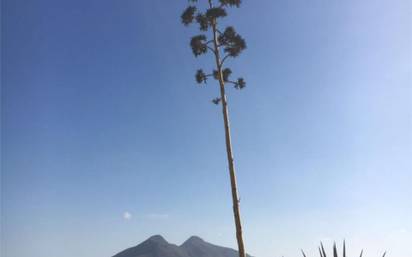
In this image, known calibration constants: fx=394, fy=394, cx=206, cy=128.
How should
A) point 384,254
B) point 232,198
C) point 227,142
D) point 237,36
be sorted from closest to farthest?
point 384,254 < point 232,198 < point 227,142 < point 237,36

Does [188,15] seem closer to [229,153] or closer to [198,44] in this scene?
[198,44]

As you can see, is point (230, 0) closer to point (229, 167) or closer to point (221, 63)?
point (221, 63)

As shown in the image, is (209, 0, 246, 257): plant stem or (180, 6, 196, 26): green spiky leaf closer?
(209, 0, 246, 257): plant stem

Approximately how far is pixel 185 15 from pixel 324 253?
12.2 metres

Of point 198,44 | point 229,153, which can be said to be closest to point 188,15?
point 198,44

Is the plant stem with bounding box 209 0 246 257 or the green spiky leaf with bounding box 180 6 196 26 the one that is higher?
the green spiky leaf with bounding box 180 6 196 26

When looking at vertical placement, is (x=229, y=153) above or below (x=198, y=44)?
below

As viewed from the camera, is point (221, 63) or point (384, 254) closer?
point (384, 254)

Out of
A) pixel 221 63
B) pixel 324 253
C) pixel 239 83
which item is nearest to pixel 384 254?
pixel 324 253

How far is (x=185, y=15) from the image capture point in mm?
18859

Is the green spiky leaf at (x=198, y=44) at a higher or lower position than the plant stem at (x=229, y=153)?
higher

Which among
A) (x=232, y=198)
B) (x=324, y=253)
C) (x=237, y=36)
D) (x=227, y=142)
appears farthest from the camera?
(x=237, y=36)

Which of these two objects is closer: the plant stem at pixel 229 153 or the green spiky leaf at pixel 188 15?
the plant stem at pixel 229 153

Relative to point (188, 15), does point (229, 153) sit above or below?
below
